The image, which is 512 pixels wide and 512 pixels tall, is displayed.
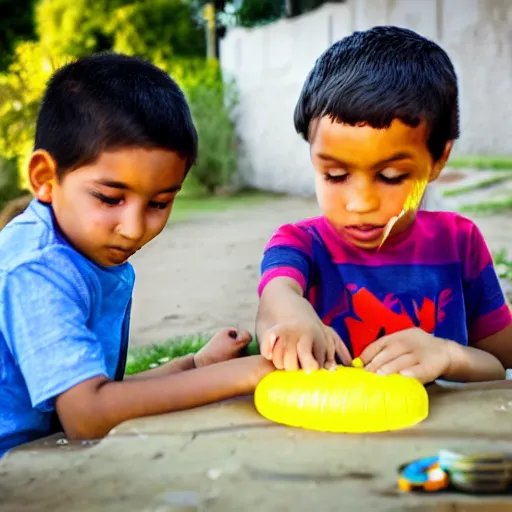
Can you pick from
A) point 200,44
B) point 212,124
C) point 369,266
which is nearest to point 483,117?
point 212,124

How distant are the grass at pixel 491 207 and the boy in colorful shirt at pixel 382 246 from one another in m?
5.91

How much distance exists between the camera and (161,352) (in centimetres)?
403

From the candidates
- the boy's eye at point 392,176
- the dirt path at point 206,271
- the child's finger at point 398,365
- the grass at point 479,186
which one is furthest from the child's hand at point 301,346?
the grass at point 479,186

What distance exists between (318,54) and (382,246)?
35.6 ft

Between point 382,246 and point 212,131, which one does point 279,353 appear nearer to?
point 382,246

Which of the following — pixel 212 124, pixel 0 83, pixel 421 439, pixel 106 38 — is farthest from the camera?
pixel 106 38

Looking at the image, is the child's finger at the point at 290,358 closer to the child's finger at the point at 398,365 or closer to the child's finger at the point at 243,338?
the child's finger at the point at 398,365

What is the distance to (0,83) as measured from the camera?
9.52 meters

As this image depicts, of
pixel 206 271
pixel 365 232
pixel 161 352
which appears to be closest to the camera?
pixel 365 232

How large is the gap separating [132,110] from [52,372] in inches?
25.4

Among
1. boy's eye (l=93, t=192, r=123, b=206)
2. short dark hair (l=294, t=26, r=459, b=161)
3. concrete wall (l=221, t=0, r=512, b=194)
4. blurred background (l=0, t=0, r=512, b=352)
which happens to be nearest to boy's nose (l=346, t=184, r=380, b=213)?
short dark hair (l=294, t=26, r=459, b=161)

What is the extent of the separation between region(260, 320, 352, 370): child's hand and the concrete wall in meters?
8.67

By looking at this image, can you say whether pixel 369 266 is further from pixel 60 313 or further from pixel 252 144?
pixel 252 144

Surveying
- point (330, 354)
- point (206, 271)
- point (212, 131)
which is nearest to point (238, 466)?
point (330, 354)
